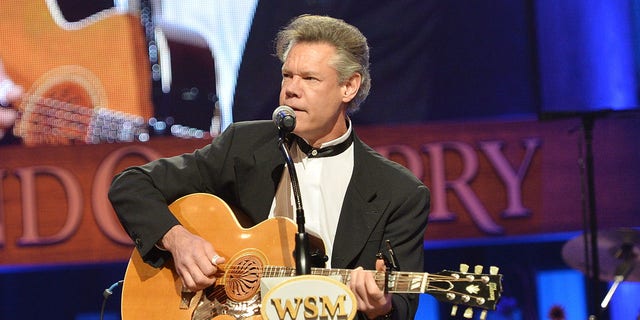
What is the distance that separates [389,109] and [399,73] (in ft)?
0.78

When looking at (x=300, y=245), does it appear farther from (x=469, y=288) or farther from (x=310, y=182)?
(x=310, y=182)

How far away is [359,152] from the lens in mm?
3621

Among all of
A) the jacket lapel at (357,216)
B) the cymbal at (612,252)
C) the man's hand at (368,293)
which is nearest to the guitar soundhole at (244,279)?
the jacket lapel at (357,216)

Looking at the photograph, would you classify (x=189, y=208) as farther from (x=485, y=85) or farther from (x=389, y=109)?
(x=485, y=85)

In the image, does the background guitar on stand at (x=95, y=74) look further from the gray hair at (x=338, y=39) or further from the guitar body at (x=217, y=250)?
the guitar body at (x=217, y=250)

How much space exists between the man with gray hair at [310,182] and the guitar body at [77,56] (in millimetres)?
2265

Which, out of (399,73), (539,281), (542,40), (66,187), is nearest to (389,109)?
(399,73)

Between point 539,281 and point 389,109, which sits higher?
point 389,109

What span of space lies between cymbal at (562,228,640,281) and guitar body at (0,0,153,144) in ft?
8.90

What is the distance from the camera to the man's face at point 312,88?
340 cm

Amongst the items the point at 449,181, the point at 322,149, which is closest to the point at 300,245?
the point at 322,149

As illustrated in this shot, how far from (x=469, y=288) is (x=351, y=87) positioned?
1076mm

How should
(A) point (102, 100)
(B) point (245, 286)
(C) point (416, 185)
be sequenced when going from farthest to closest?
(A) point (102, 100) → (C) point (416, 185) → (B) point (245, 286)

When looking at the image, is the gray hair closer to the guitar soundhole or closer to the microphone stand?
the microphone stand
